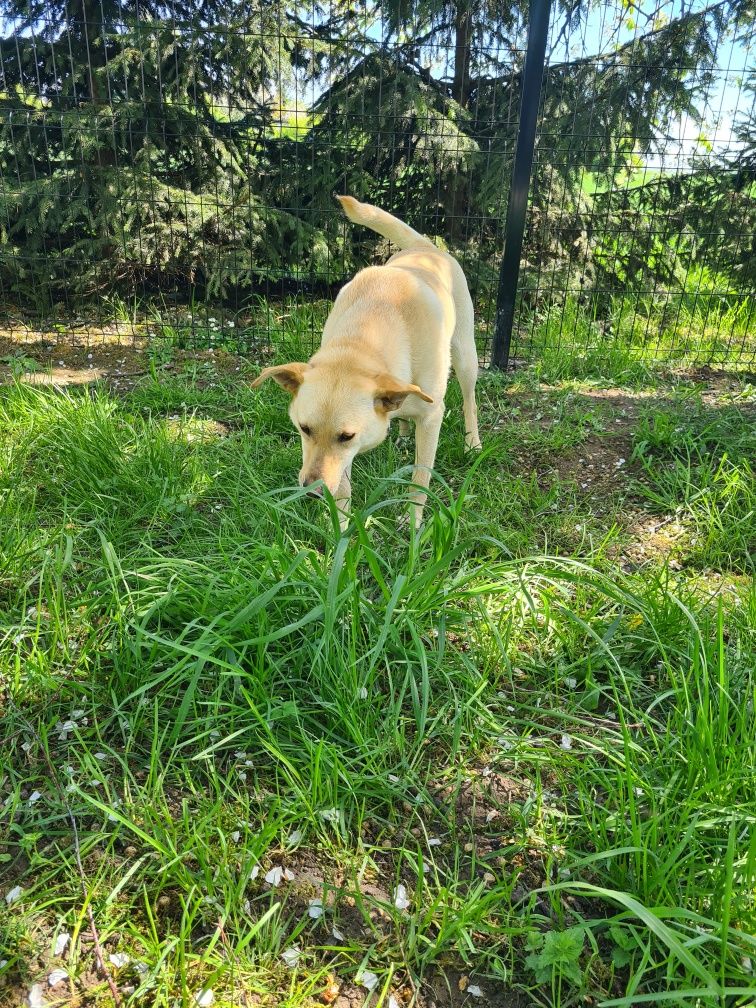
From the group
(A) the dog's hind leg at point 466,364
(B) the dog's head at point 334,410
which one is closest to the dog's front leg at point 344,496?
(B) the dog's head at point 334,410

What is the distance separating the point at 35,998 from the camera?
1417 mm

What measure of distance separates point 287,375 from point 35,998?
84.2 inches

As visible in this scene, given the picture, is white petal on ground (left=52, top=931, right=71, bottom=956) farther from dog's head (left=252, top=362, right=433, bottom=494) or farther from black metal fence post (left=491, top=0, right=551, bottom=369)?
black metal fence post (left=491, top=0, right=551, bottom=369)

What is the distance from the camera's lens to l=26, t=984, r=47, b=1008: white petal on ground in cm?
141

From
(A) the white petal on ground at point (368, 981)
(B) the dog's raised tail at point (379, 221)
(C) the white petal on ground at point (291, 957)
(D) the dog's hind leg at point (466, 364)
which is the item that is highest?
(B) the dog's raised tail at point (379, 221)

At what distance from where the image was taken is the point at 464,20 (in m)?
4.96

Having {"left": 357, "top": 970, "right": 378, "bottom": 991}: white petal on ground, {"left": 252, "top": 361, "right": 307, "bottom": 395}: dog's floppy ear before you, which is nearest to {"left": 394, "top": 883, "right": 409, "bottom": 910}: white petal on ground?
{"left": 357, "top": 970, "right": 378, "bottom": 991}: white petal on ground

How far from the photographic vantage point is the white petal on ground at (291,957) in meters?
1.51

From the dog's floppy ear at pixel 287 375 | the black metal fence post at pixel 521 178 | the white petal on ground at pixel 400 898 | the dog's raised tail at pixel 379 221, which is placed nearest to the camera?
the white petal on ground at pixel 400 898

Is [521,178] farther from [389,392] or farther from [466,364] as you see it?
[389,392]

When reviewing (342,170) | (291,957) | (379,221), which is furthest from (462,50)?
(291,957)

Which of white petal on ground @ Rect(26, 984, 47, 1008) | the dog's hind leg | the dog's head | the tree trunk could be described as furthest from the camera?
the tree trunk

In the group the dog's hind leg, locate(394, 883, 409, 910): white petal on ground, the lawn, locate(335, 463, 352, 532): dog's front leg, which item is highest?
the dog's hind leg

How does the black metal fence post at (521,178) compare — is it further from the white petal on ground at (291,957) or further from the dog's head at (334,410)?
the white petal on ground at (291,957)
